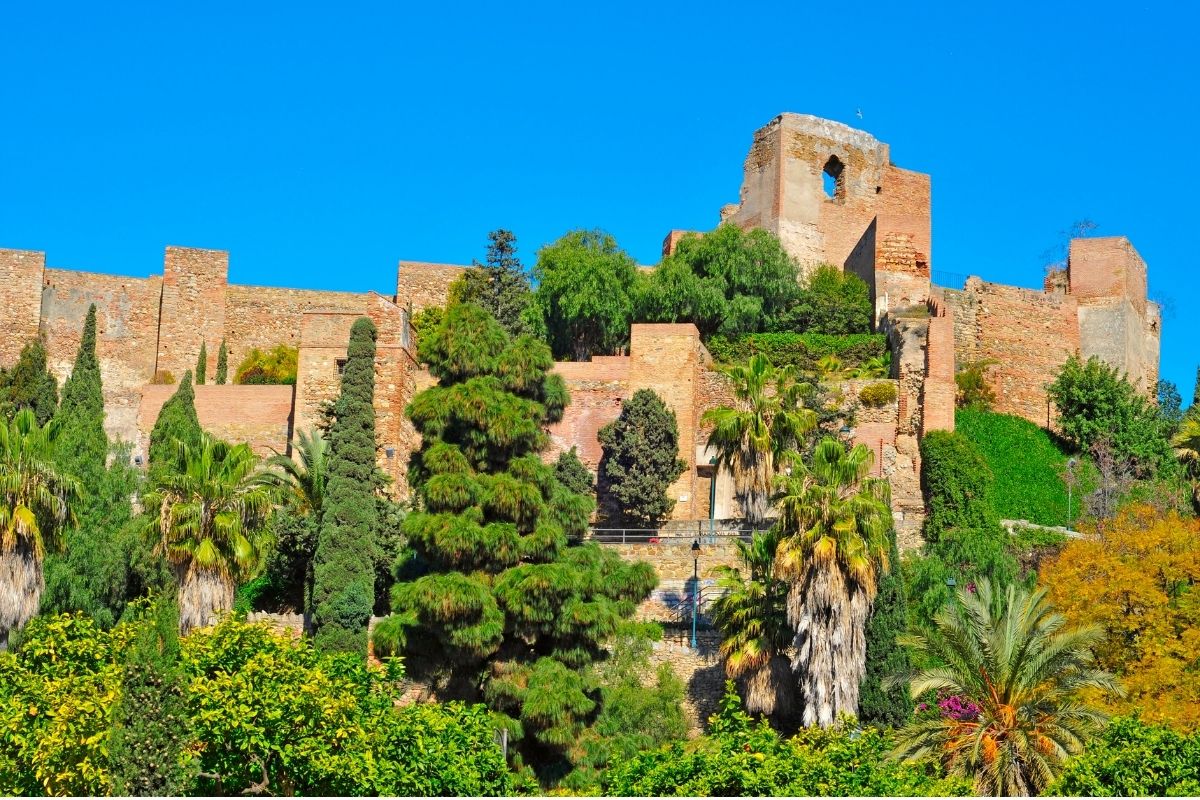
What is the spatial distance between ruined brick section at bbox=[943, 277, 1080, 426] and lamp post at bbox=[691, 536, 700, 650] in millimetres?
11838

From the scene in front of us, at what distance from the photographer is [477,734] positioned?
2430cm

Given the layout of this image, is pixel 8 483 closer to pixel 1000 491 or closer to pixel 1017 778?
pixel 1017 778

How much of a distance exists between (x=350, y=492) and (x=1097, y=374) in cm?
1824

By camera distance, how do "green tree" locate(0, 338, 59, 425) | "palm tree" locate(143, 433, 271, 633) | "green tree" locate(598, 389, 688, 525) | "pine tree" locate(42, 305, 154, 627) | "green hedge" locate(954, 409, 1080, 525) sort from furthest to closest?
1. "green tree" locate(0, 338, 59, 425)
2. "green hedge" locate(954, 409, 1080, 525)
3. "green tree" locate(598, 389, 688, 525)
4. "pine tree" locate(42, 305, 154, 627)
5. "palm tree" locate(143, 433, 271, 633)

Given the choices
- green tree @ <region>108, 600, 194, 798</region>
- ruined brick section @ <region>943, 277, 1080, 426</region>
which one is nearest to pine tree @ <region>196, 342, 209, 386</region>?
ruined brick section @ <region>943, 277, 1080, 426</region>

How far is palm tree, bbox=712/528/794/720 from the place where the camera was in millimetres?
29672

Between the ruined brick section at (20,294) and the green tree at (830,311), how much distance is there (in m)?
19.4

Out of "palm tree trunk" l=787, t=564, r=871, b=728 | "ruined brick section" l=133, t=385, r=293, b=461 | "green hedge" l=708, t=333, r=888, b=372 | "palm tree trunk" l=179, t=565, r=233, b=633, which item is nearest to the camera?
"palm tree trunk" l=787, t=564, r=871, b=728

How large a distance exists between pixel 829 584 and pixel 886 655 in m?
1.79

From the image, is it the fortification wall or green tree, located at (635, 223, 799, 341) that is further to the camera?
the fortification wall

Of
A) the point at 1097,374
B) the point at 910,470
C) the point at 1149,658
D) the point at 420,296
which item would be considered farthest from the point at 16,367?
the point at 1149,658

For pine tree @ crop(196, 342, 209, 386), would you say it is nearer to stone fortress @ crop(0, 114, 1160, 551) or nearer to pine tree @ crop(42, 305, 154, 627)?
stone fortress @ crop(0, 114, 1160, 551)

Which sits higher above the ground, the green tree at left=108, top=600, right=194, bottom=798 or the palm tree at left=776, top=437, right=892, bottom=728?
the palm tree at left=776, top=437, right=892, bottom=728

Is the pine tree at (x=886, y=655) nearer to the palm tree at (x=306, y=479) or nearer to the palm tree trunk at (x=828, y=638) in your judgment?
the palm tree trunk at (x=828, y=638)
